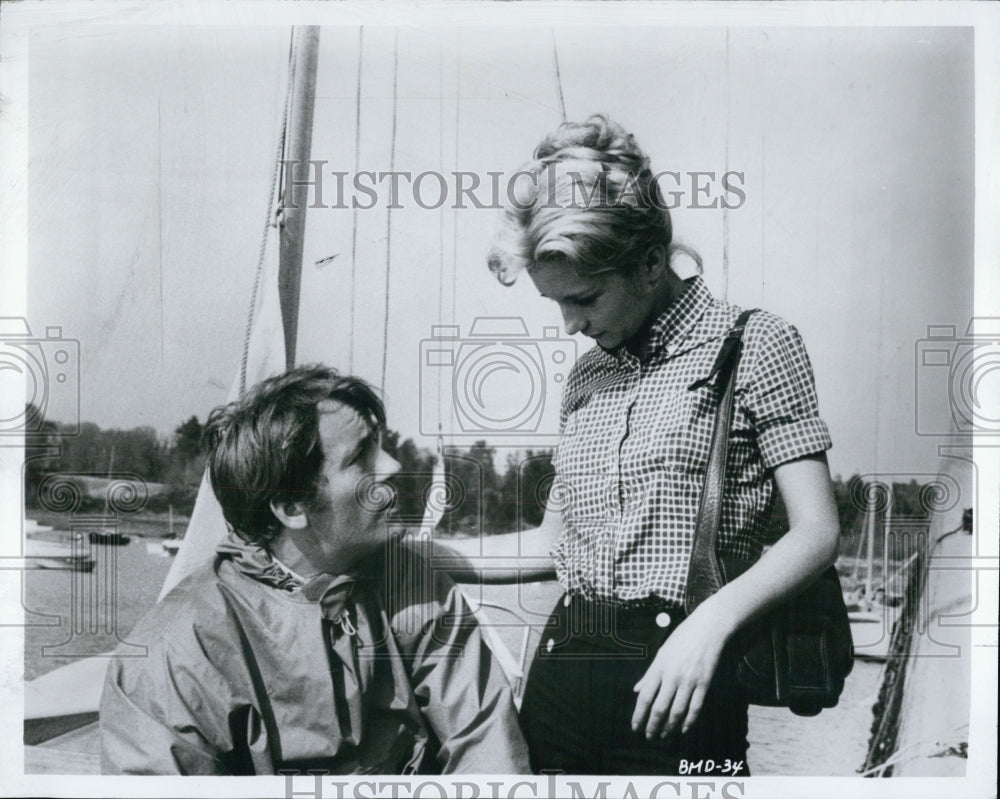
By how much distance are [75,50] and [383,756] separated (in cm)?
222

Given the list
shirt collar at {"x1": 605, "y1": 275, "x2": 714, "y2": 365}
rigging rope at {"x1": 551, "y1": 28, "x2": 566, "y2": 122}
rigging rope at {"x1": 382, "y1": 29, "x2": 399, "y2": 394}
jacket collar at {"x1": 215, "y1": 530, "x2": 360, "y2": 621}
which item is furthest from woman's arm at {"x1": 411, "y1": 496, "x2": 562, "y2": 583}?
rigging rope at {"x1": 551, "y1": 28, "x2": 566, "y2": 122}

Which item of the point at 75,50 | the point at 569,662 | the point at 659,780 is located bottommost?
the point at 659,780

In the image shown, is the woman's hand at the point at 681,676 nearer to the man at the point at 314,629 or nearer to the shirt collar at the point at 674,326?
the man at the point at 314,629

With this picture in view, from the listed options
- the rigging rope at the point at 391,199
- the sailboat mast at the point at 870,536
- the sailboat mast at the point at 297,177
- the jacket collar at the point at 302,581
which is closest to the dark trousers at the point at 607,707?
the sailboat mast at the point at 870,536

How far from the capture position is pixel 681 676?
2.71 m

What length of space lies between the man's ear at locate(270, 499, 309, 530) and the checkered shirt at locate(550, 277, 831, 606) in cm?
70

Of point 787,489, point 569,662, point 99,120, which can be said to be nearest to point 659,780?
point 569,662

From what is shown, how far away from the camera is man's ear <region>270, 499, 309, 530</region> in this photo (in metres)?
2.78

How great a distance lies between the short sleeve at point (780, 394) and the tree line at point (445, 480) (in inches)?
7.6

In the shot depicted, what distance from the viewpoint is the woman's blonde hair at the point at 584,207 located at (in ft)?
9.03

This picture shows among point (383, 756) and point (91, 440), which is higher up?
point (91, 440)

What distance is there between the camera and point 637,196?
2.79 meters

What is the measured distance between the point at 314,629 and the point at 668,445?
111 cm

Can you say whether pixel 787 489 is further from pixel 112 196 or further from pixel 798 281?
pixel 112 196
